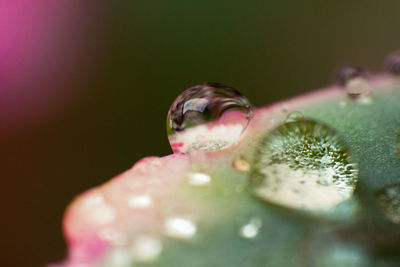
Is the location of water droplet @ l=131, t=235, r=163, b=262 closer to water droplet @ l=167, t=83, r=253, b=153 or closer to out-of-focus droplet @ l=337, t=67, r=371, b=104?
water droplet @ l=167, t=83, r=253, b=153

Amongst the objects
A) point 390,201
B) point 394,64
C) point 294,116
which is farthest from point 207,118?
point 394,64

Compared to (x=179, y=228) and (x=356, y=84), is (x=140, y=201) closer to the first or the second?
(x=179, y=228)

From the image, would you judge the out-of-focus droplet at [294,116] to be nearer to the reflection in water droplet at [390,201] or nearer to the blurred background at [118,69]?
the reflection in water droplet at [390,201]

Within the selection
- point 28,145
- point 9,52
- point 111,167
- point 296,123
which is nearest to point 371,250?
point 296,123

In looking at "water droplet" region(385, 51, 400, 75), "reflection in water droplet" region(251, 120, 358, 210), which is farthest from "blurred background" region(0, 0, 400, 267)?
"reflection in water droplet" region(251, 120, 358, 210)

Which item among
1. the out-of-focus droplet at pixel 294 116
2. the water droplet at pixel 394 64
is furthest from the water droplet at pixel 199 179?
the water droplet at pixel 394 64

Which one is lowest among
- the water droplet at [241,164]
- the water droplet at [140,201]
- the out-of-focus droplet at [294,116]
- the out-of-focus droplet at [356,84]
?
the water droplet at [140,201]
